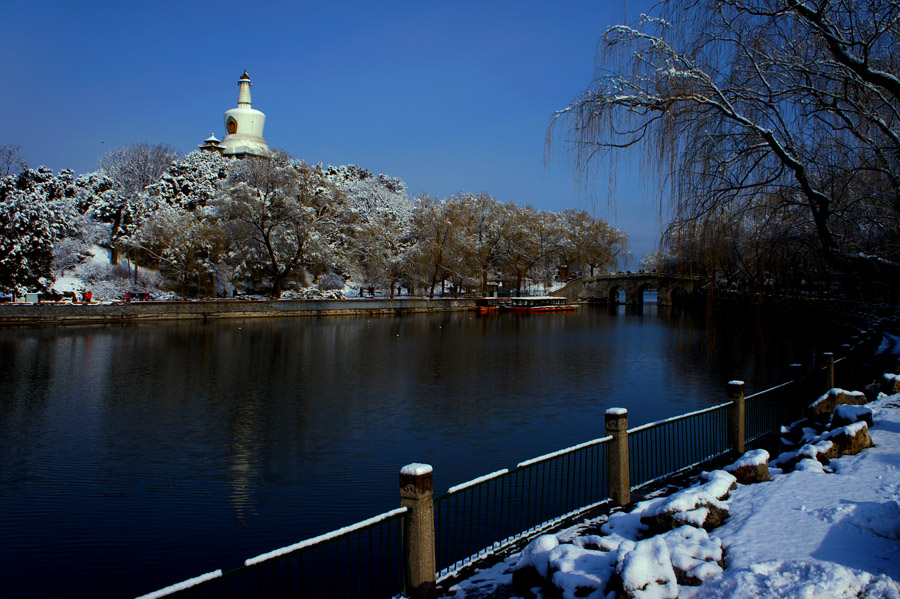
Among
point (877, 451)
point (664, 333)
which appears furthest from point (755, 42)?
point (664, 333)

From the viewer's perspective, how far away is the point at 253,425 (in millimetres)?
17188

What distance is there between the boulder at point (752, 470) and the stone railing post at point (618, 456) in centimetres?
171

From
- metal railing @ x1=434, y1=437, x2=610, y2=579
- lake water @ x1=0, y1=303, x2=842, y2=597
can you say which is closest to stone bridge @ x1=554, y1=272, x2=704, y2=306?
lake water @ x1=0, y1=303, x2=842, y2=597

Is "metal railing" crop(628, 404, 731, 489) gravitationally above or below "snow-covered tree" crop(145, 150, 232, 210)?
below

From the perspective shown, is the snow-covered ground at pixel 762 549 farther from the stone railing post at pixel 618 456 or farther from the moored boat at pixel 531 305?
the moored boat at pixel 531 305

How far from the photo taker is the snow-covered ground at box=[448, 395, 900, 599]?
499 cm

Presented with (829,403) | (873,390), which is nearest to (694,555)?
(829,403)

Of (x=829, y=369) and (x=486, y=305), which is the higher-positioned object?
(x=486, y=305)

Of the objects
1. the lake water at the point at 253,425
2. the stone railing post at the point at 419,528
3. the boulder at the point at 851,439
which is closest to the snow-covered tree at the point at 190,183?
the lake water at the point at 253,425

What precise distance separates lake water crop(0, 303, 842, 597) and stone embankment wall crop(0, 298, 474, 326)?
5511mm

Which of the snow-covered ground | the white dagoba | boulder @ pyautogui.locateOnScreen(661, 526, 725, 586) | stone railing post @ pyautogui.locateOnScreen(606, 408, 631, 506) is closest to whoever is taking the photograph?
the snow-covered ground

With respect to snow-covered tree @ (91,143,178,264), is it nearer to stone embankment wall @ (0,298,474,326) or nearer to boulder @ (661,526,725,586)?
stone embankment wall @ (0,298,474,326)

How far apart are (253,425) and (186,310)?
3464cm

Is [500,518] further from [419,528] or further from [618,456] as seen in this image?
[419,528]
